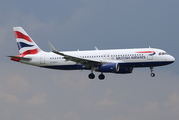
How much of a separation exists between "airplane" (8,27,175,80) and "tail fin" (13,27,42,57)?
737mm

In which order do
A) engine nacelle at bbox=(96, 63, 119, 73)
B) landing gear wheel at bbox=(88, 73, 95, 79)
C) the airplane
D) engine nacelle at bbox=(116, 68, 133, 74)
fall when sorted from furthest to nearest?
engine nacelle at bbox=(116, 68, 133, 74) < landing gear wheel at bbox=(88, 73, 95, 79) < the airplane < engine nacelle at bbox=(96, 63, 119, 73)

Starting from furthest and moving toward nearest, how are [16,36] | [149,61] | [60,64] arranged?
[16,36], [60,64], [149,61]

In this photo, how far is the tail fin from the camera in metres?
68.8

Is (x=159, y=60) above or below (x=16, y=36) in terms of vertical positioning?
below

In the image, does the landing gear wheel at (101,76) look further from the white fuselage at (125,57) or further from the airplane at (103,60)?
the white fuselage at (125,57)

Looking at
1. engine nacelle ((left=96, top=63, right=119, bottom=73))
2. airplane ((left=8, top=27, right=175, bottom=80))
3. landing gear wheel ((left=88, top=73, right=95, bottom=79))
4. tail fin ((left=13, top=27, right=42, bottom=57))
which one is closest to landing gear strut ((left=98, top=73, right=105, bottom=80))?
airplane ((left=8, top=27, right=175, bottom=80))

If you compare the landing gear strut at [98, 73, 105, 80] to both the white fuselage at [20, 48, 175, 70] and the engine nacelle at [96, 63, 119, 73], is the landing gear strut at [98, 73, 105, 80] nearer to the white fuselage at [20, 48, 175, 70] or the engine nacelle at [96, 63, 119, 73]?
the white fuselage at [20, 48, 175, 70]

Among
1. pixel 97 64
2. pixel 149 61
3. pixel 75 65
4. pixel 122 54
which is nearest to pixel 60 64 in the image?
pixel 75 65

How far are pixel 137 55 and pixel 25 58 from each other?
19.7 meters

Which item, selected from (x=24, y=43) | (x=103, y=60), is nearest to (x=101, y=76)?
(x=103, y=60)

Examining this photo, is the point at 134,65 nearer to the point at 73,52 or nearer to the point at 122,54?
the point at 122,54

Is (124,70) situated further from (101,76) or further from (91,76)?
(91,76)

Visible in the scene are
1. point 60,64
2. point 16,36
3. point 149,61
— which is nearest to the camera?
point 149,61

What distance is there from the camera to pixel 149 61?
6122 centimetres
